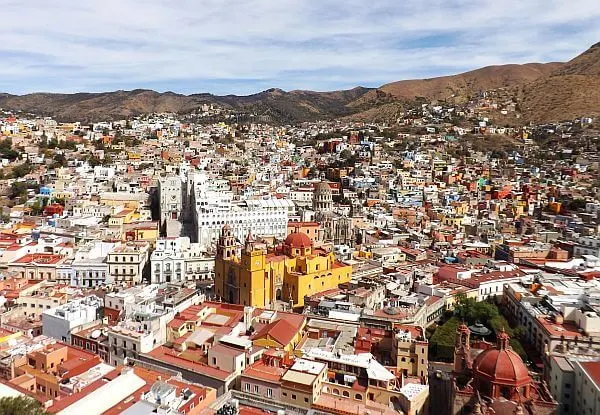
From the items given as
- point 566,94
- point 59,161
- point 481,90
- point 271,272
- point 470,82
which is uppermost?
point 470,82

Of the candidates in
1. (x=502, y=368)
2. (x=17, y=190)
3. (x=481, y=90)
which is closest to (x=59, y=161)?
(x=17, y=190)

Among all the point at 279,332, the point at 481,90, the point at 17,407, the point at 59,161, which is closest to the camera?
the point at 17,407

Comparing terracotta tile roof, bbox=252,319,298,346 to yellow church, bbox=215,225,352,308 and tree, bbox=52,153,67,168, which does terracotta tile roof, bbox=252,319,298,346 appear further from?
tree, bbox=52,153,67,168

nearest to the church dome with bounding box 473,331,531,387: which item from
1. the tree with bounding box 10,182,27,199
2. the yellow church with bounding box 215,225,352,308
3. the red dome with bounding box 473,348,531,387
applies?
the red dome with bounding box 473,348,531,387

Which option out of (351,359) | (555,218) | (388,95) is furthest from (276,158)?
(388,95)

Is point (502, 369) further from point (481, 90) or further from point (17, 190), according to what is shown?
point (481, 90)

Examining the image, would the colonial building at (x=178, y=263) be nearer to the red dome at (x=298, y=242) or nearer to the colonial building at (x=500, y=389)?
the red dome at (x=298, y=242)
